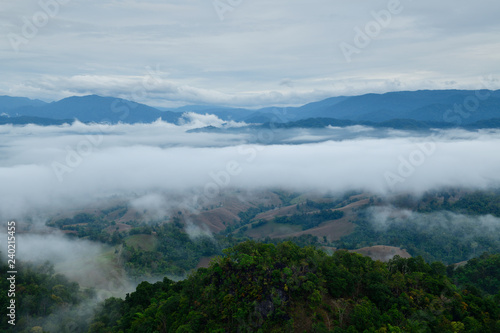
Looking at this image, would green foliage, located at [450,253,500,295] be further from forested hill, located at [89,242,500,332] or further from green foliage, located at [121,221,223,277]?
green foliage, located at [121,221,223,277]

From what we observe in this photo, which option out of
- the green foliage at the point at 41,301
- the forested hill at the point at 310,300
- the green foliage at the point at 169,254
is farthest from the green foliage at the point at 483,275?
the green foliage at the point at 169,254

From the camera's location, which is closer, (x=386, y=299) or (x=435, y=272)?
(x=386, y=299)

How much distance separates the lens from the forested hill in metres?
43.6

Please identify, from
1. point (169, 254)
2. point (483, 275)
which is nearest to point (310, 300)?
point (483, 275)

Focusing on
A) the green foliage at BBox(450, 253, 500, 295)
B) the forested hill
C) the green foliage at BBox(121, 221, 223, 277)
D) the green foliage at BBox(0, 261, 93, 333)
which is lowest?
the green foliage at BBox(121, 221, 223, 277)

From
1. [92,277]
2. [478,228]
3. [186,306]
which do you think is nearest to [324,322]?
[186,306]

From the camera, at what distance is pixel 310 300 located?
47.3 meters

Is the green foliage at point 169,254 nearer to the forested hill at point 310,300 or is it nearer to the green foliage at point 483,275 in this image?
the forested hill at point 310,300

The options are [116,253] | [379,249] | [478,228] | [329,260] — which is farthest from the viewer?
[478,228]

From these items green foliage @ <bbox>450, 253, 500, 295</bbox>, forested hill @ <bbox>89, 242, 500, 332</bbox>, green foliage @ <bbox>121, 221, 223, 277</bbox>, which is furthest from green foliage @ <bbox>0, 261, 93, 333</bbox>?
green foliage @ <bbox>450, 253, 500, 295</bbox>

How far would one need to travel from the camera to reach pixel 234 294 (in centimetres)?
4844

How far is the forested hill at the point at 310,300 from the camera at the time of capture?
43634mm

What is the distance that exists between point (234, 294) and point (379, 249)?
458ft

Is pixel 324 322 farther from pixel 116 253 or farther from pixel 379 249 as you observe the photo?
pixel 379 249
